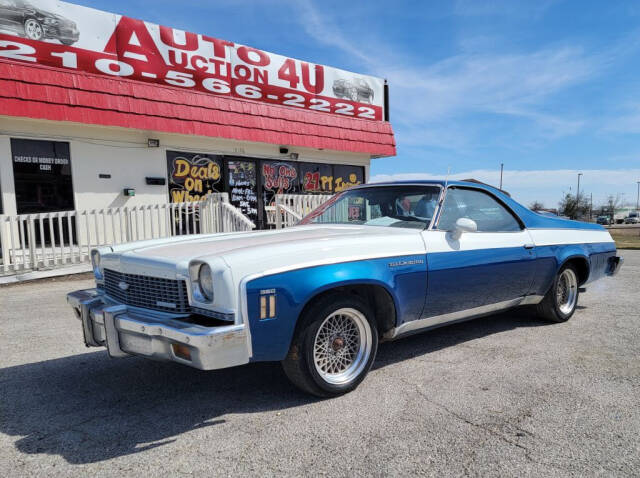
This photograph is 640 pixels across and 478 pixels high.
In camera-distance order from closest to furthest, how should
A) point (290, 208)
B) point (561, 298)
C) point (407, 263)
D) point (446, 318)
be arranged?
point (407, 263) → point (446, 318) → point (561, 298) → point (290, 208)

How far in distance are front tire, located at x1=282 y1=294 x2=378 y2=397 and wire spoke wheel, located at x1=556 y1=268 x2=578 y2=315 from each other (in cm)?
280

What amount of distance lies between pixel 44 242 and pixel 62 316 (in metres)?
3.30

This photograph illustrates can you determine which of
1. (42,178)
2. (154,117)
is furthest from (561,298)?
(42,178)

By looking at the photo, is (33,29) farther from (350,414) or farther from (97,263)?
(350,414)

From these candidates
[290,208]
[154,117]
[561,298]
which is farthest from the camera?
[290,208]

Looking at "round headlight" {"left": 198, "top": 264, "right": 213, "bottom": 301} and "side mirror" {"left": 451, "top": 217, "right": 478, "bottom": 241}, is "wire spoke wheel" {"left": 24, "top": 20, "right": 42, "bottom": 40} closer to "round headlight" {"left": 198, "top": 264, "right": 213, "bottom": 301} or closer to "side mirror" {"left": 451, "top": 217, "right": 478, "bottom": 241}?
"round headlight" {"left": 198, "top": 264, "right": 213, "bottom": 301}

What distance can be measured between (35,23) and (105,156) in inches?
102

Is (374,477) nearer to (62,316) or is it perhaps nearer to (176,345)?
(176,345)

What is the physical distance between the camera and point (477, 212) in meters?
4.09

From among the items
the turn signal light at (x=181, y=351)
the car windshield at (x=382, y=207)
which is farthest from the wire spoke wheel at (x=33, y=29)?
the turn signal light at (x=181, y=351)

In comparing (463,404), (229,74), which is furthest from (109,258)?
(229,74)

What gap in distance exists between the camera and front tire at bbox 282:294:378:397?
108 inches

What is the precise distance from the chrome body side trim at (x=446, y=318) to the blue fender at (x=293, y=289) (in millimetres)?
236

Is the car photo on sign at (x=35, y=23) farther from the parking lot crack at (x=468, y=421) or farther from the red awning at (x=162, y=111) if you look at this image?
the parking lot crack at (x=468, y=421)
